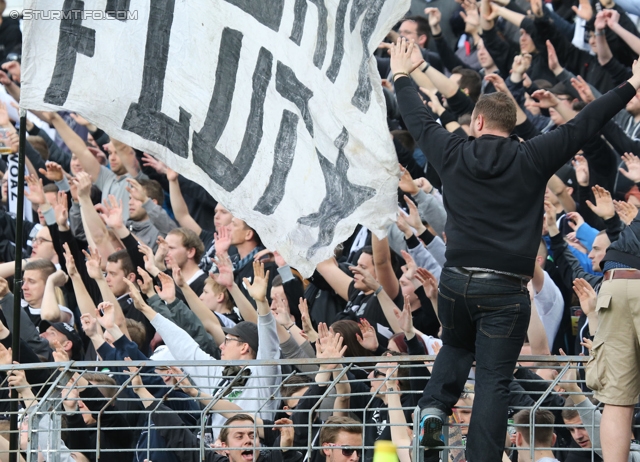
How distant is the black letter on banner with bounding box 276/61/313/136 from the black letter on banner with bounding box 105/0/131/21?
92 cm

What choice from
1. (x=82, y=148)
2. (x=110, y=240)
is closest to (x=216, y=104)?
(x=110, y=240)

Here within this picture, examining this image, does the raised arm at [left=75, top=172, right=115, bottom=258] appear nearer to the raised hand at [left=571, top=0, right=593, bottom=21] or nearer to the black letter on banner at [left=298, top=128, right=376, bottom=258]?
the black letter on banner at [left=298, top=128, right=376, bottom=258]

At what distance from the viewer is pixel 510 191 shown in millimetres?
5660

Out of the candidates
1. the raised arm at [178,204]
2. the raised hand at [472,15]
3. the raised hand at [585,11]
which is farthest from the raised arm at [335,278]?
the raised hand at [472,15]

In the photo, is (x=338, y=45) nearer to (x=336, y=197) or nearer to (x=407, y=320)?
(x=336, y=197)

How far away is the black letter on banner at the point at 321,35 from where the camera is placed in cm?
684

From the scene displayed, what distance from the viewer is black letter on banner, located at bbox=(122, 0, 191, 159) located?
639 centimetres

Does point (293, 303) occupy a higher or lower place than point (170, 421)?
higher

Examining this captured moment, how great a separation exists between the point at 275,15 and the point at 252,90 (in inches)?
18.4

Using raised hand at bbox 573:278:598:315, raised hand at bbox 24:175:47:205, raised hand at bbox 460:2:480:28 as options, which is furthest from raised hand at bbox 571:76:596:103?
raised hand at bbox 24:175:47:205

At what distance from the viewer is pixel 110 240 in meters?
11.5

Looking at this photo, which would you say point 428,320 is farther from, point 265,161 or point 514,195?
point 514,195

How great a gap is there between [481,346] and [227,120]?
1986 millimetres

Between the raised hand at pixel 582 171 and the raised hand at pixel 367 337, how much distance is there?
334cm
